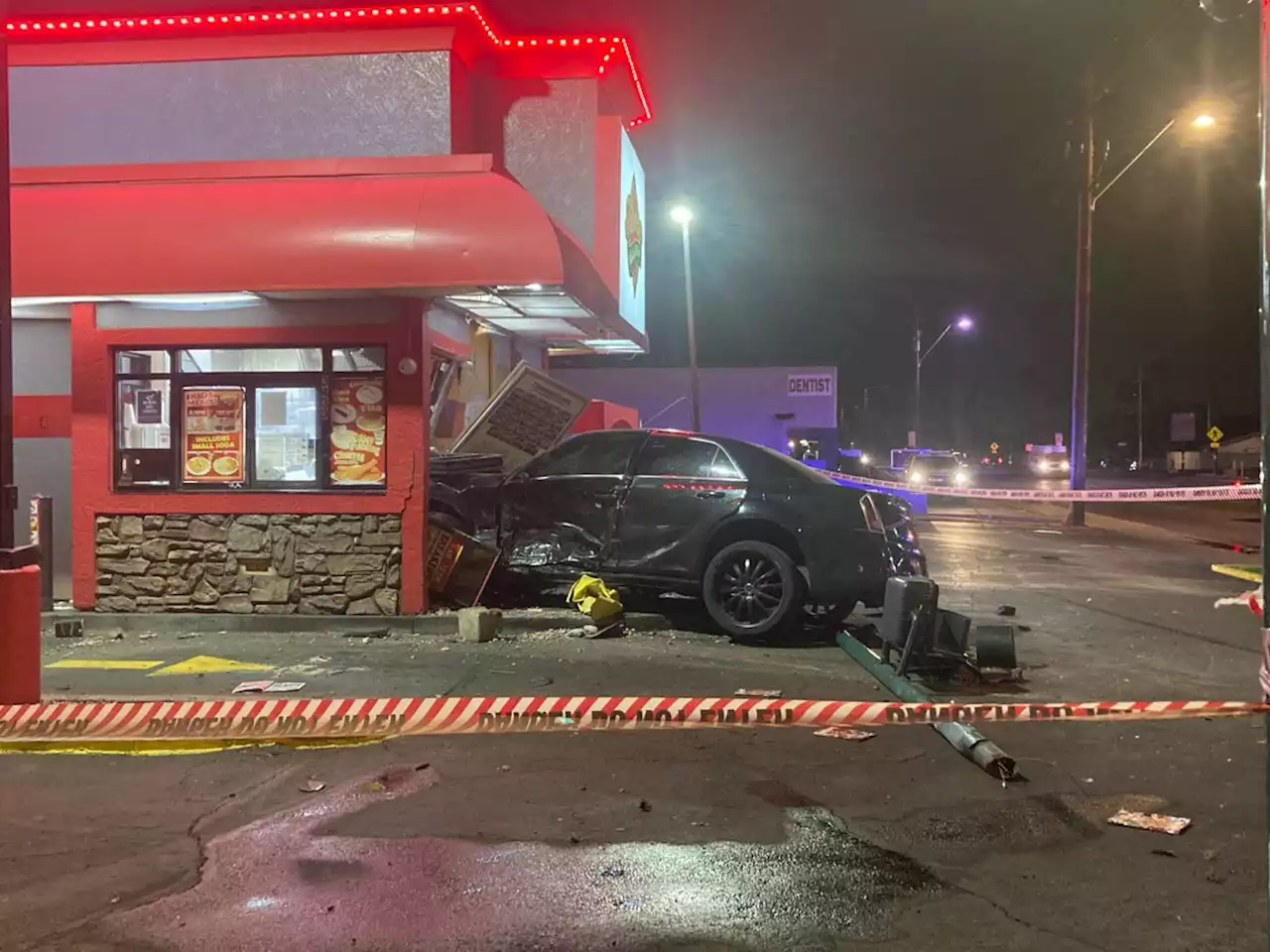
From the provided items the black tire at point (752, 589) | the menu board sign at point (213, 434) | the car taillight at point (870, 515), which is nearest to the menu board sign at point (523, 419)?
the menu board sign at point (213, 434)

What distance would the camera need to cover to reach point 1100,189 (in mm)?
22828

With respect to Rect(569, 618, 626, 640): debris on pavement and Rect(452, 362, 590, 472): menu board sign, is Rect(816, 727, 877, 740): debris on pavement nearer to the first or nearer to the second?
Rect(569, 618, 626, 640): debris on pavement

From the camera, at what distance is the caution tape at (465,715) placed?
15.5 feet

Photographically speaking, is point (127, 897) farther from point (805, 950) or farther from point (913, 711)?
point (913, 711)

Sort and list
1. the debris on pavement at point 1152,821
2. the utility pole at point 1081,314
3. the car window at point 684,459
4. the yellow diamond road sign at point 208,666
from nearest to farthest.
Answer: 1. the debris on pavement at point 1152,821
2. the yellow diamond road sign at point 208,666
3. the car window at point 684,459
4. the utility pole at point 1081,314

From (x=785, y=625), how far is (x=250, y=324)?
19.2 feet

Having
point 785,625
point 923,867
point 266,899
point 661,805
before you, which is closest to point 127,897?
point 266,899

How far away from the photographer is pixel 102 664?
26.3 ft

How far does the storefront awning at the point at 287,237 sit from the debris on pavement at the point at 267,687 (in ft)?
11.6

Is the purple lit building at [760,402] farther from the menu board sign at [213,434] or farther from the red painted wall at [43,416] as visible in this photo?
the menu board sign at [213,434]

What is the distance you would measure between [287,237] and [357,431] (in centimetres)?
192

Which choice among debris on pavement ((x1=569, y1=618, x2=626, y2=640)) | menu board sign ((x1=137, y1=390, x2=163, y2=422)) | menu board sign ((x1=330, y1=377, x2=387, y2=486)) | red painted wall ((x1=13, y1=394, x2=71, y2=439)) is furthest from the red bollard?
red painted wall ((x1=13, y1=394, x2=71, y2=439))

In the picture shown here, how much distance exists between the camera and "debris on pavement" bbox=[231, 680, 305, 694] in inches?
277

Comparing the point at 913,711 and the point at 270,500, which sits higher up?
the point at 270,500
